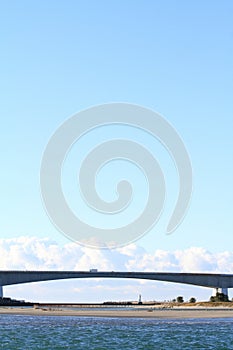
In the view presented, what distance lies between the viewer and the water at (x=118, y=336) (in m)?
64.2

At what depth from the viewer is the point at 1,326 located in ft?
300

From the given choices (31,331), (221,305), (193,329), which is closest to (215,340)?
(193,329)

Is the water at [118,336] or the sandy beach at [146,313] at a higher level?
the sandy beach at [146,313]

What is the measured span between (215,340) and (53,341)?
604 inches

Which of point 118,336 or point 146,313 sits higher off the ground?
point 146,313

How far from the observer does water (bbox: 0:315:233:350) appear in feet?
211

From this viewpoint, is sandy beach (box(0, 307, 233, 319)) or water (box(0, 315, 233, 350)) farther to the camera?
sandy beach (box(0, 307, 233, 319))

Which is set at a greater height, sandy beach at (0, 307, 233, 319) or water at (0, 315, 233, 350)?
sandy beach at (0, 307, 233, 319)

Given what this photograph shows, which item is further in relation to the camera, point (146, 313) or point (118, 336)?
point (146, 313)

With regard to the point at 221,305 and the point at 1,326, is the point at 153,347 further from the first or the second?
the point at 221,305

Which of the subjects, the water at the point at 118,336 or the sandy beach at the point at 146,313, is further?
the sandy beach at the point at 146,313

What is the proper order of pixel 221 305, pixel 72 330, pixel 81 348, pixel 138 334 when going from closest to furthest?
pixel 81 348 < pixel 138 334 < pixel 72 330 < pixel 221 305

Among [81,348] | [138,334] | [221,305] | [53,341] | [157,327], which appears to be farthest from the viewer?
[221,305]

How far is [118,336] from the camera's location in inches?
2911
